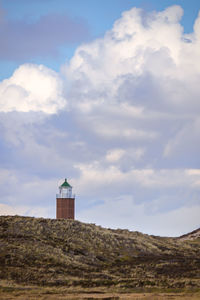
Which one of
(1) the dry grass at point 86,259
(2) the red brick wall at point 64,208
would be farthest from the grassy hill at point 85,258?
(2) the red brick wall at point 64,208

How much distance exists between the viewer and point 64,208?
106 meters

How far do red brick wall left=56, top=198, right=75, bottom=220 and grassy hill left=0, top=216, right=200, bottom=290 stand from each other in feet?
26.1

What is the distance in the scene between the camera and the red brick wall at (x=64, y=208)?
10556cm

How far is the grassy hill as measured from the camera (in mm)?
53719

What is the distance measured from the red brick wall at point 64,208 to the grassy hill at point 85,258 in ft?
26.1

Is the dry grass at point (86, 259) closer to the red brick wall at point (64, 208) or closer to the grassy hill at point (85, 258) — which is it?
the grassy hill at point (85, 258)

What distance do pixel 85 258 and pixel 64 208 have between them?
30140 mm

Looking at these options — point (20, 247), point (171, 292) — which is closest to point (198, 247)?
point (20, 247)

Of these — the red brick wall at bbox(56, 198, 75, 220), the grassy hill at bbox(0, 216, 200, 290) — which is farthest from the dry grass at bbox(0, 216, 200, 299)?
the red brick wall at bbox(56, 198, 75, 220)

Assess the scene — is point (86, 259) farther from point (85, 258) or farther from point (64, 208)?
point (64, 208)

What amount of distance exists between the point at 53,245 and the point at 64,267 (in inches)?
528

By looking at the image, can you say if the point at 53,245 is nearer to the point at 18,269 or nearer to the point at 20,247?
the point at 20,247

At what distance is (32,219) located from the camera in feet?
309

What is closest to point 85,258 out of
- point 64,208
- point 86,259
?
point 86,259
